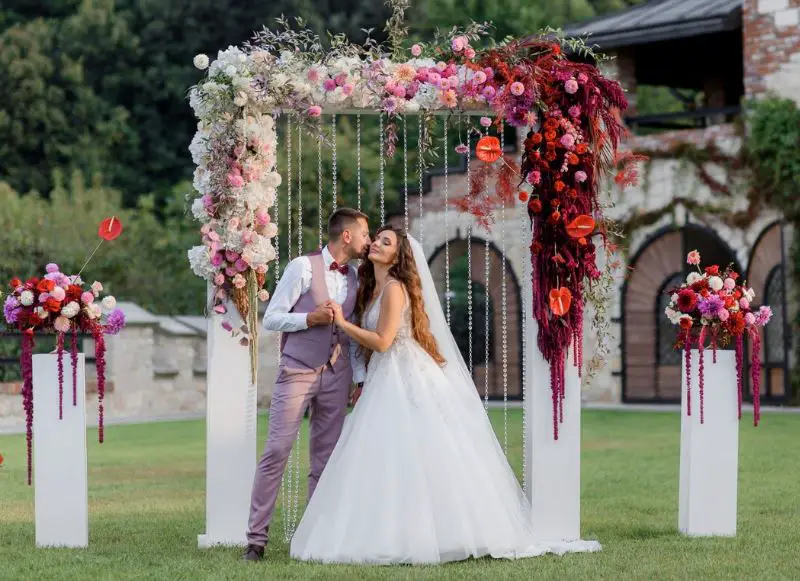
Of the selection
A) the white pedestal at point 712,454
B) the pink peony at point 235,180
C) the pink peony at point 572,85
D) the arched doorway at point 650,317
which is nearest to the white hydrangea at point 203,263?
the pink peony at point 235,180

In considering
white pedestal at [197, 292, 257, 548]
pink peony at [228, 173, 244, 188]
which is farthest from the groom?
pink peony at [228, 173, 244, 188]

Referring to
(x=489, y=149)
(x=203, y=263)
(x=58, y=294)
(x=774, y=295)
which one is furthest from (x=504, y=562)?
(x=774, y=295)

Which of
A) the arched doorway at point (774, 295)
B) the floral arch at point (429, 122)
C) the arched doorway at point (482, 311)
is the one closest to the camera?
the floral arch at point (429, 122)

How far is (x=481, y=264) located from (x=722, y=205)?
14.3ft

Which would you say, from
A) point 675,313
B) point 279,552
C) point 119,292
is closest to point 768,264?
point 119,292

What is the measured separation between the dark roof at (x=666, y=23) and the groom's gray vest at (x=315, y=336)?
13963mm

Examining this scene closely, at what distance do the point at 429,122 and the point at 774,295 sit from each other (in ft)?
45.3

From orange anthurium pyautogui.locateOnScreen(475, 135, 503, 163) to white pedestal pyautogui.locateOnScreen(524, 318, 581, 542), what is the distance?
98cm

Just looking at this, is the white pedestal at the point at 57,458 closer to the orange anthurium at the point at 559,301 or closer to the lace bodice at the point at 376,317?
the lace bodice at the point at 376,317

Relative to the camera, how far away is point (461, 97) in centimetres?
877

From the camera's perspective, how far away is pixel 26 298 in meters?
8.60

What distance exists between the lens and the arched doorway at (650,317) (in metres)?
22.5

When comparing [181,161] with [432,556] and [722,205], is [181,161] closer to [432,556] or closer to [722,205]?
[722,205]

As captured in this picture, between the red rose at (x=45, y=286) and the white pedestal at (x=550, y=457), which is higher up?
the red rose at (x=45, y=286)
